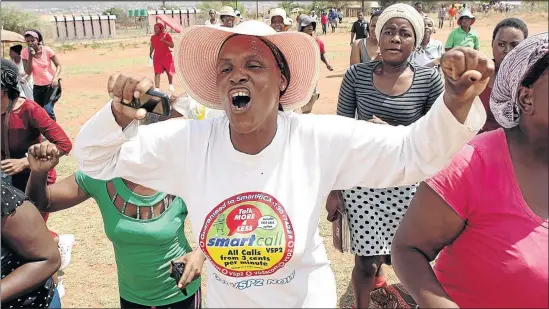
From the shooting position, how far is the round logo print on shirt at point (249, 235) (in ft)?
5.45

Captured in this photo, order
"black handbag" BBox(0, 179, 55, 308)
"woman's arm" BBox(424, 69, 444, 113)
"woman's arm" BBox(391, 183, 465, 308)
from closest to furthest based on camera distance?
"woman's arm" BBox(391, 183, 465, 308) < "black handbag" BBox(0, 179, 55, 308) < "woman's arm" BBox(424, 69, 444, 113)

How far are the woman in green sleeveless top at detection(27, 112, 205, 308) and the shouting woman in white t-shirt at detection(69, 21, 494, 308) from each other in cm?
74

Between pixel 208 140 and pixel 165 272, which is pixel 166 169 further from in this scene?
pixel 165 272

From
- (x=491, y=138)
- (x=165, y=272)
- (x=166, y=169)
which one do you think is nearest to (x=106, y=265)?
(x=165, y=272)

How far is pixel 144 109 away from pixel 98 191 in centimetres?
116

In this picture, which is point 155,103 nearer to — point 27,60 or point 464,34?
point 27,60

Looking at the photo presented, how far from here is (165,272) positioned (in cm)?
264

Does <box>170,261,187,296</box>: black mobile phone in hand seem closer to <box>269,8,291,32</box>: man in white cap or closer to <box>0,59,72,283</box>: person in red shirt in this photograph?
<box>0,59,72,283</box>: person in red shirt

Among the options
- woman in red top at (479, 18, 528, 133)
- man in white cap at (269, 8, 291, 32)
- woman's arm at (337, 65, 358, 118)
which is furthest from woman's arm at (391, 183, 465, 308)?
man in white cap at (269, 8, 291, 32)

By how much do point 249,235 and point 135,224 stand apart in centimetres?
103

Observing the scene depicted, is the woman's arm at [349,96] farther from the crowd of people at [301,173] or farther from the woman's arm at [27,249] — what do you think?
the woman's arm at [27,249]

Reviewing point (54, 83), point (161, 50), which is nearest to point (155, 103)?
point (54, 83)

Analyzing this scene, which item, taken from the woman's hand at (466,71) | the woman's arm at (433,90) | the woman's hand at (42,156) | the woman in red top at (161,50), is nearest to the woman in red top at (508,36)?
the woman's arm at (433,90)

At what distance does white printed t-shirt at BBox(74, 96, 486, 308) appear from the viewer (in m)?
1.66
